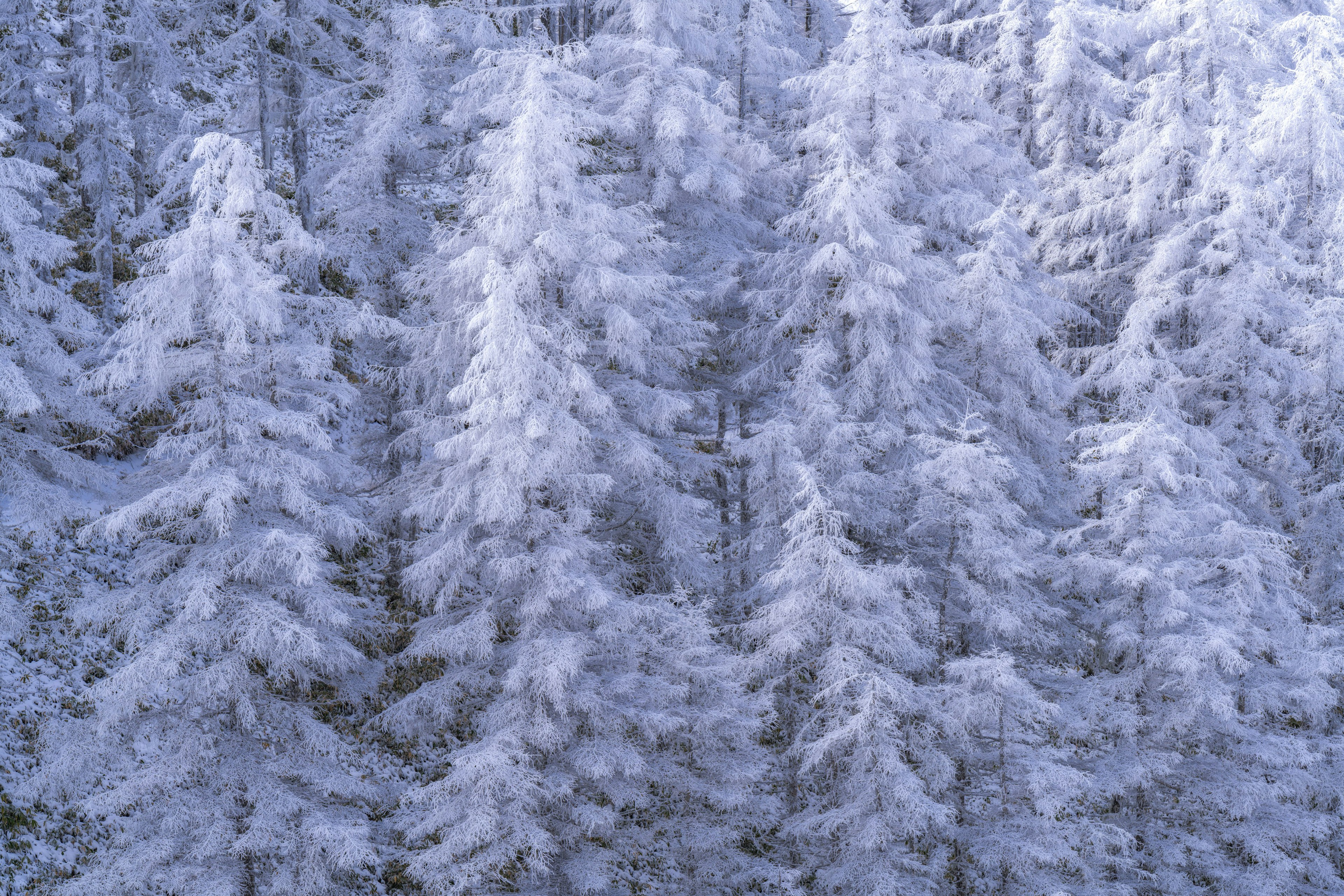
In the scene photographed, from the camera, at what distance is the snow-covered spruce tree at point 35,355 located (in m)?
13.0

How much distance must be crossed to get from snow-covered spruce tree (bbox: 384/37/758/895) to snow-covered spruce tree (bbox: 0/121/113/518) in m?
4.88

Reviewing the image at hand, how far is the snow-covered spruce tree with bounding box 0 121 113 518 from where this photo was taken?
13031mm

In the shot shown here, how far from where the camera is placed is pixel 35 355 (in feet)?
43.3

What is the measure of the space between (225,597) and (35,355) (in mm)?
4791

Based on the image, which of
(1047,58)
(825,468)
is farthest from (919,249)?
(1047,58)

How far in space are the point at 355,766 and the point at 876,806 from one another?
928 centimetres

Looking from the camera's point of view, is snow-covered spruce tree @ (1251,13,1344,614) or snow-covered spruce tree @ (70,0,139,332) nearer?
snow-covered spruce tree @ (70,0,139,332)

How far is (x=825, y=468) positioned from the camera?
1683 centimetres

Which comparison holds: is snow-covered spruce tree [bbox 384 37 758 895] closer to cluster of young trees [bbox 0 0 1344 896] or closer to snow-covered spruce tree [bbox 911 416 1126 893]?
cluster of young trees [bbox 0 0 1344 896]

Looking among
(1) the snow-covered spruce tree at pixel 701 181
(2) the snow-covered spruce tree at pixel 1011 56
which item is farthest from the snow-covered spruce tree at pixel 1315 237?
(1) the snow-covered spruce tree at pixel 701 181

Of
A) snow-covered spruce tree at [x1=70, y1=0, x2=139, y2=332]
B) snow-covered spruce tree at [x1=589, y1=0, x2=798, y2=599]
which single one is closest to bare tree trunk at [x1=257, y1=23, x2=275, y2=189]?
snow-covered spruce tree at [x1=70, y1=0, x2=139, y2=332]

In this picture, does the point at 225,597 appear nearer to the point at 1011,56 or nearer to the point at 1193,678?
the point at 1193,678

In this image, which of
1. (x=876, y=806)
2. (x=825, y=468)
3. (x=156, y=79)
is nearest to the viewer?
(x=876, y=806)

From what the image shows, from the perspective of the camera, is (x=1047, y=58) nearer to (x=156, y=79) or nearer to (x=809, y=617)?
(x=809, y=617)
